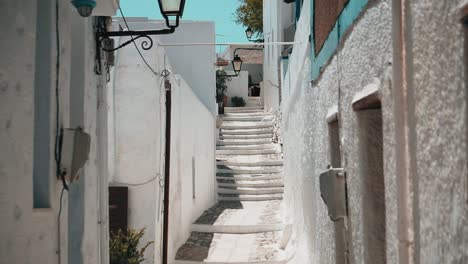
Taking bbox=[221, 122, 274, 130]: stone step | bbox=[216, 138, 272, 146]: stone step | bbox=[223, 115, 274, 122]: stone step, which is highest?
bbox=[223, 115, 274, 122]: stone step

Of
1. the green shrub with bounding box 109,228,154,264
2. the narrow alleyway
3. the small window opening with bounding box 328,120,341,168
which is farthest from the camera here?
the narrow alleyway

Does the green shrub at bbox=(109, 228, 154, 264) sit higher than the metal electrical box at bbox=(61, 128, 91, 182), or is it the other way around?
the metal electrical box at bbox=(61, 128, 91, 182)

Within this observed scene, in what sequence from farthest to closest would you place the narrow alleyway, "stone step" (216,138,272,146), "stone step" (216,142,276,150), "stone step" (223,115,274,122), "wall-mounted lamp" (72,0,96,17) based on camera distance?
"stone step" (223,115,274,122) → "stone step" (216,138,272,146) → "stone step" (216,142,276,150) → the narrow alleyway → "wall-mounted lamp" (72,0,96,17)

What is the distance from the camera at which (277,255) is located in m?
10.0

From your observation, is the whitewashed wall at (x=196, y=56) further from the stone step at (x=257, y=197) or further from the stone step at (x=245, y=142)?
the stone step at (x=257, y=197)

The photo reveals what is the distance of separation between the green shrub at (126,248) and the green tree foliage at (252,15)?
23715 millimetres

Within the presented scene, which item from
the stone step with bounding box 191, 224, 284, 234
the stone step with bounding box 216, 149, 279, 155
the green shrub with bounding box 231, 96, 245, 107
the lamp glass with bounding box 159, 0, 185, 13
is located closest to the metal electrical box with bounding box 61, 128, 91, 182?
the lamp glass with bounding box 159, 0, 185, 13

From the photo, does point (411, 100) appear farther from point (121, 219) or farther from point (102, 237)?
point (121, 219)

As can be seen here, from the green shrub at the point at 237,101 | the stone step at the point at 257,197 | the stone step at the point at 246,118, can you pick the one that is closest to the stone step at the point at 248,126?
the stone step at the point at 246,118

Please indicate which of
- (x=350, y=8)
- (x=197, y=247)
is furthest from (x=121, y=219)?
(x=350, y=8)

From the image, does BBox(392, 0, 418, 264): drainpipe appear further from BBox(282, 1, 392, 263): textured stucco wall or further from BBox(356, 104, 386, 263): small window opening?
BBox(356, 104, 386, 263): small window opening

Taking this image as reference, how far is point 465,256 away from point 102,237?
14.2 feet

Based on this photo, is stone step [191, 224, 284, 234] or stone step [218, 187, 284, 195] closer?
stone step [191, 224, 284, 234]

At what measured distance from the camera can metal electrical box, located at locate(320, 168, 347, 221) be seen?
4.14 meters
